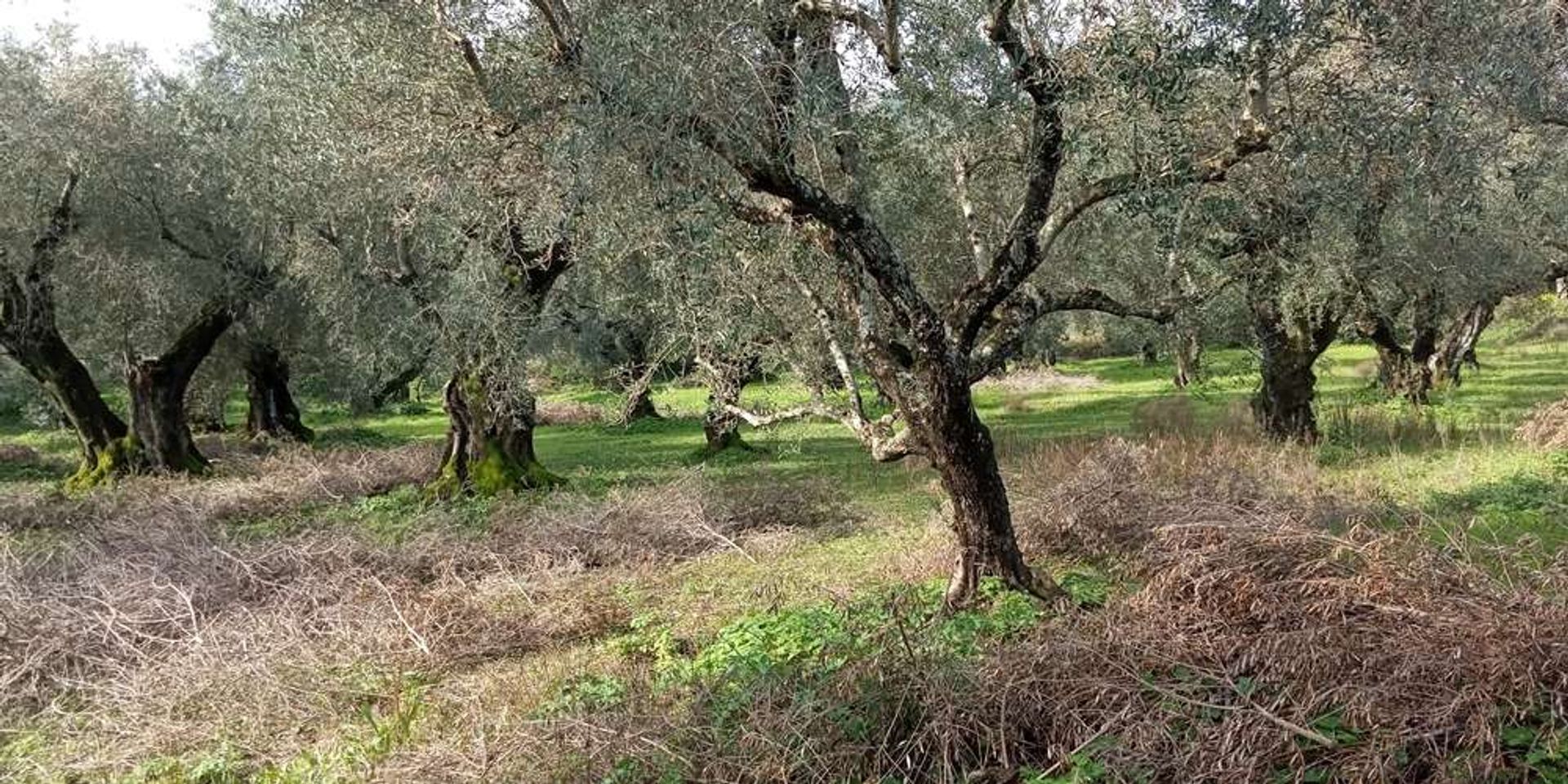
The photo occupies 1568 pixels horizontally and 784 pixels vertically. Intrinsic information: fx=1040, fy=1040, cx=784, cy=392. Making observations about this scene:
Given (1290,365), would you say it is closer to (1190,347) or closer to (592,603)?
(1190,347)

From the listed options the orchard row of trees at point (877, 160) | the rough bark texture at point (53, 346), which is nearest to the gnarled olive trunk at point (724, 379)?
the orchard row of trees at point (877, 160)

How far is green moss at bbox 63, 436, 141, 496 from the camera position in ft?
59.5

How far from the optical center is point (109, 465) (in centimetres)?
1839

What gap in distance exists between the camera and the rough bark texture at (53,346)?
53.5 feet

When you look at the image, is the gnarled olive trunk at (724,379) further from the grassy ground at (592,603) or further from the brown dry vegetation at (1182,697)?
the brown dry vegetation at (1182,697)

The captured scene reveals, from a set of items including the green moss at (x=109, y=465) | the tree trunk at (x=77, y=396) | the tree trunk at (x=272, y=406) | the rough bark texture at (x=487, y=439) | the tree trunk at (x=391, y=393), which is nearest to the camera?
the rough bark texture at (x=487, y=439)

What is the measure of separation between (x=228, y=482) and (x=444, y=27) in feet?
→ 39.8

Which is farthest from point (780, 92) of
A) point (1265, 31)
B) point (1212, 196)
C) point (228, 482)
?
point (228, 482)

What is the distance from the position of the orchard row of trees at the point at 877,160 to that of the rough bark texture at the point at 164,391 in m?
4.27

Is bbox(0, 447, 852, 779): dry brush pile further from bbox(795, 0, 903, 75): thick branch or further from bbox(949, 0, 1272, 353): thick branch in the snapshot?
bbox(795, 0, 903, 75): thick branch

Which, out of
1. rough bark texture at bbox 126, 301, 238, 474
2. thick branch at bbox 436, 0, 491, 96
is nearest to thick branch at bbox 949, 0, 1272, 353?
thick branch at bbox 436, 0, 491, 96

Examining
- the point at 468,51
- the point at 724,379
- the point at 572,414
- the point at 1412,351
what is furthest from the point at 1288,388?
the point at 572,414

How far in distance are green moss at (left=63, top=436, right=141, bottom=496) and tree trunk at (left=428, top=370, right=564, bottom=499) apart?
668 centimetres

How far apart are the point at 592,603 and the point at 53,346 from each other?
47.2 ft
